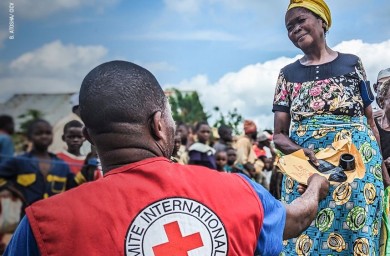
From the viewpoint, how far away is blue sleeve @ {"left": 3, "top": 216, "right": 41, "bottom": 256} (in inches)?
52.7

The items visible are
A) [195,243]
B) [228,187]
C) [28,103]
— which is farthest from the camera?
[28,103]

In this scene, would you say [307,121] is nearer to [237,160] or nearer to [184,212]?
[184,212]

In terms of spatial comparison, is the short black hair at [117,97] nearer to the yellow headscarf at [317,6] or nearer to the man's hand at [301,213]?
the man's hand at [301,213]

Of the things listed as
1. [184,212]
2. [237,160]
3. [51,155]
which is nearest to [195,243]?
[184,212]

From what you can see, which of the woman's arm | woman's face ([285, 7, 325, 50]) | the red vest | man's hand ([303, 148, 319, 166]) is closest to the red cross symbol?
the red vest

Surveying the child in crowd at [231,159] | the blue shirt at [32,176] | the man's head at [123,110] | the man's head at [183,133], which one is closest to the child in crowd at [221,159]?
the child in crowd at [231,159]

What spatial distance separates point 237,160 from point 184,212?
6223 millimetres

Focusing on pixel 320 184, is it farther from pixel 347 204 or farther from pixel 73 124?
pixel 73 124

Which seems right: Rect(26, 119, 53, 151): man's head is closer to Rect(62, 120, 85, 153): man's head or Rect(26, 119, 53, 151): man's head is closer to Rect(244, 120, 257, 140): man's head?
Rect(62, 120, 85, 153): man's head

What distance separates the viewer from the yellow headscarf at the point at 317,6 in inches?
118

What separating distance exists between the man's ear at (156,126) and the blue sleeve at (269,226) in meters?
0.26

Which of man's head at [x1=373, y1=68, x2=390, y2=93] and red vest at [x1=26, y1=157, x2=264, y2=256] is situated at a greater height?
man's head at [x1=373, y1=68, x2=390, y2=93]

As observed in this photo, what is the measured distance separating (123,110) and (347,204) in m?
1.87

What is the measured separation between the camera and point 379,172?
10.0ft
